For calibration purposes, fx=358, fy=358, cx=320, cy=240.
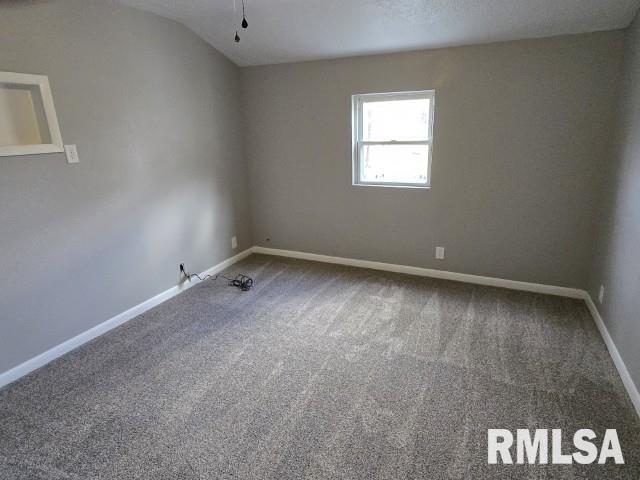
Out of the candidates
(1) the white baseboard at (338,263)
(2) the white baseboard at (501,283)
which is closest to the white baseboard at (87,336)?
(1) the white baseboard at (338,263)

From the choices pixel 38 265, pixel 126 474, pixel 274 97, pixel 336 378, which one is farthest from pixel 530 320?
pixel 38 265

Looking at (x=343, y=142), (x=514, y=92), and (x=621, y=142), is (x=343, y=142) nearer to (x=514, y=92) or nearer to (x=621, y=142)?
(x=514, y=92)

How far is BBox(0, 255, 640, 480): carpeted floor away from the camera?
5.43 ft

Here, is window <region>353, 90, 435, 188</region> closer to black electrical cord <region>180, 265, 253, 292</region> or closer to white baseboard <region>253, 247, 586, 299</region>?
white baseboard <region>253, 247, 586, 299</region>

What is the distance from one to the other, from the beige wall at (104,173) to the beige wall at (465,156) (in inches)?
32.8


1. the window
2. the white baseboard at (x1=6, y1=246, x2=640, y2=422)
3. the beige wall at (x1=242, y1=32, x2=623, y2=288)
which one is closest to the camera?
the white baseboard at (x1=6, y1=246, x2=640, y2=422)

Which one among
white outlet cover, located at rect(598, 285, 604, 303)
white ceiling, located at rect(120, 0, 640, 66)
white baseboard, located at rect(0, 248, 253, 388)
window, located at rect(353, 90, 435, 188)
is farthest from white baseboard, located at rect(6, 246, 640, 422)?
white ceiling, located at rect(120, 0, 640, 66)

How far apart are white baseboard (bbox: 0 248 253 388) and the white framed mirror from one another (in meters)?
1.31

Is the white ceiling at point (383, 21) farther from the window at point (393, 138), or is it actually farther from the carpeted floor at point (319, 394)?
the carpeted floor at point (319, 394)

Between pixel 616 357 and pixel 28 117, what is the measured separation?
405 cm

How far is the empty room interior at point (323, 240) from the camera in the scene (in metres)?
1.82

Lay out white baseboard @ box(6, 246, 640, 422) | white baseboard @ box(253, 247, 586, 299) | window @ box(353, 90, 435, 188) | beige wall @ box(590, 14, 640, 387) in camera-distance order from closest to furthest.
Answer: beige wall @ box(590, 14, 640, 387), white baseboard @ box(6, 246, 640, 422), white baseboard @ box(253, 247, 586, 299), window @ box(353, 90, 435, 188)

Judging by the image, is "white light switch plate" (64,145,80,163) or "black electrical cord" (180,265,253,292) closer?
"white light switch plate" (64,145,80,163)

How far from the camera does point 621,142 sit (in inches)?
101
